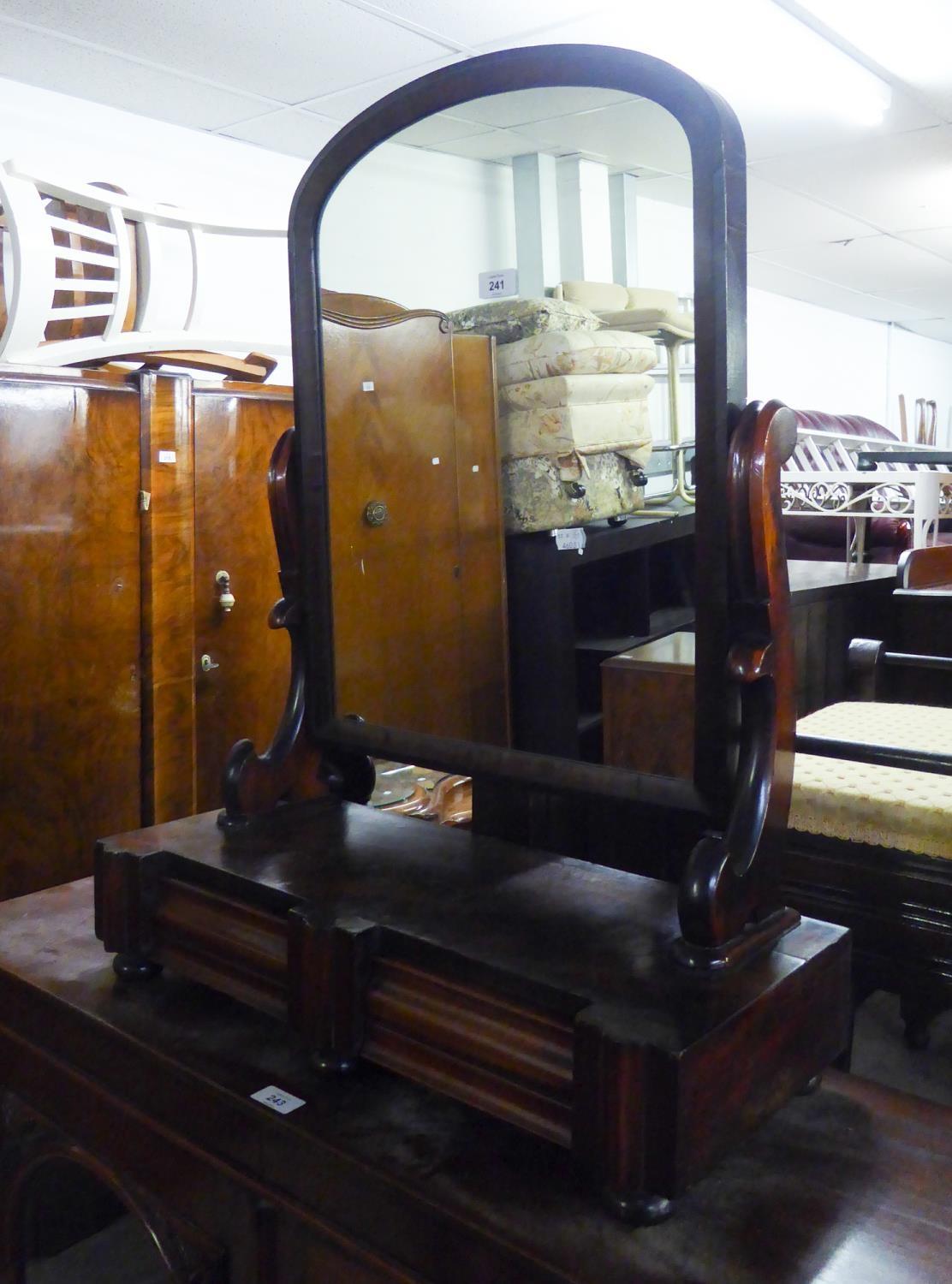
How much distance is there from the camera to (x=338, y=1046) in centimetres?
79

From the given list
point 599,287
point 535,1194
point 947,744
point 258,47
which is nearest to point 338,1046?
point 535,1194

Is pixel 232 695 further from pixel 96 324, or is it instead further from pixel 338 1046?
pixel 338 1046

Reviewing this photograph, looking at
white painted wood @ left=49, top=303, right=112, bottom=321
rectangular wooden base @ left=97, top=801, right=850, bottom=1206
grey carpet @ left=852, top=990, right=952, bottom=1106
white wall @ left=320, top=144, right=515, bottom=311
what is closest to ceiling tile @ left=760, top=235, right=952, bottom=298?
white painted wood @ left=49, top=303, right=112, bottom=321

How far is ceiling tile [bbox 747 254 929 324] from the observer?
7824 mm

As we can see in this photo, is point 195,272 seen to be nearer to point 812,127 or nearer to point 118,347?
point 118,347

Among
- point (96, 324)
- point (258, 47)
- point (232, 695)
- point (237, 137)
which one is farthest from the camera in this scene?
point (237, 137)

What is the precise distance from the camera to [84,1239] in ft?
5.09

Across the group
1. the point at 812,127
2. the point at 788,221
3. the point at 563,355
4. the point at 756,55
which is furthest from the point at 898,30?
the point at 563,355

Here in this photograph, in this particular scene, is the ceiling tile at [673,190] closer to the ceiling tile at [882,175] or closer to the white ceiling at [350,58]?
the white ceiling at [350,58]

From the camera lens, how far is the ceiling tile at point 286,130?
401 centimetres

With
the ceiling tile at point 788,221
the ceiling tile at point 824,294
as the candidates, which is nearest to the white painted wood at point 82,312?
the ceiling tile at point 788,221

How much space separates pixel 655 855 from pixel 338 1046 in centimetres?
34

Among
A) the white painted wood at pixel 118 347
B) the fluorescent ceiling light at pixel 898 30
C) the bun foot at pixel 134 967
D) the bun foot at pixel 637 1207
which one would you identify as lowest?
the bun foot at pixel 637 1207

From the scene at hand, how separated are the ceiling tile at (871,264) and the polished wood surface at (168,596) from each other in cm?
568
